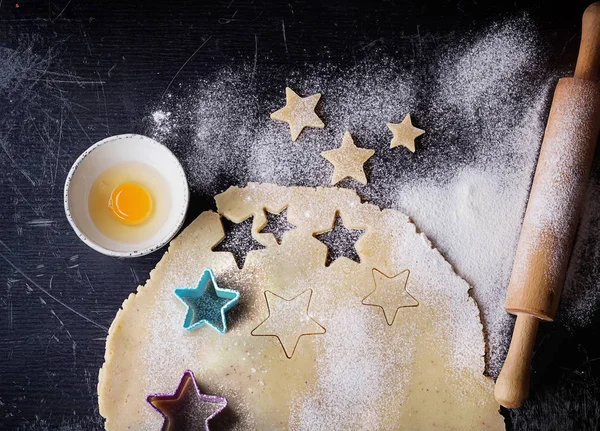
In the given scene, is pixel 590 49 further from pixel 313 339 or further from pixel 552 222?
pixel 313 339

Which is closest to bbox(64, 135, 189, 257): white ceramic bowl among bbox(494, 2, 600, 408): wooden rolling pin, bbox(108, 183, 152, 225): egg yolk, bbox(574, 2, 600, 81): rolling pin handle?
bbox(108, 183, 152, 225): egg yolk

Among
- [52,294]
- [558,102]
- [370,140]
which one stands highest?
[558,102]

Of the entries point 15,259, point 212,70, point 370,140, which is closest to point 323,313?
point 370,140

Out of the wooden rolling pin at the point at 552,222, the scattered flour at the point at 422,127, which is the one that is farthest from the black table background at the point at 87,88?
the wooden rolling pin at the point at 552,222

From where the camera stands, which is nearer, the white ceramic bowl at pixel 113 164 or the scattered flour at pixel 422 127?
the white ceramic bowl at pixel 113 164

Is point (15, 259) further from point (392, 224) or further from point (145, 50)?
point (392, 224)

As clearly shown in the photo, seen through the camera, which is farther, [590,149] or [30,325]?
[30,325]

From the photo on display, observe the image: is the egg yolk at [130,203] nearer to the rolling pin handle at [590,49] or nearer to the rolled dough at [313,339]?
the rolled dough at [313,339]

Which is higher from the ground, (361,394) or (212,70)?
(212,70)
